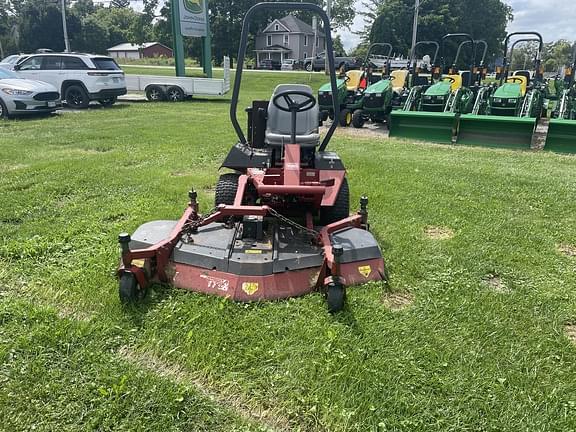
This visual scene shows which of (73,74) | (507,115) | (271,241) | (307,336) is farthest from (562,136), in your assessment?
(73,74)

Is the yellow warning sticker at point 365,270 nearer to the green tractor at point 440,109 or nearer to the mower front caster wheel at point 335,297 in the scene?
the mower front caster wheel at point 335,297

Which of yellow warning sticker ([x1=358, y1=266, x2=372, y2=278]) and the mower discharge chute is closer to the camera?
the mower discharge chute

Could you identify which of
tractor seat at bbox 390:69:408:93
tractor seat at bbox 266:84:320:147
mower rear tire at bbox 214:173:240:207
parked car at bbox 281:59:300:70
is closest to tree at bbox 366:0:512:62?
parked car at bbox 281:59:300:70

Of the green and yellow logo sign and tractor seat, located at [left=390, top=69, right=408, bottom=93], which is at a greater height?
the green and yellow logo sign

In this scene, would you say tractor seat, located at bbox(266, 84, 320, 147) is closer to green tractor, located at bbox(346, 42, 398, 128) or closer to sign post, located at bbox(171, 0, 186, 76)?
green tractor, located at bbox(346, 42, 398, 128)

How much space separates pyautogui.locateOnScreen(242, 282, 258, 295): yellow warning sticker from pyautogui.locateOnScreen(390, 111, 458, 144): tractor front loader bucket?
774 centimetres

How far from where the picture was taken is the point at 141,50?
6819 centimetres

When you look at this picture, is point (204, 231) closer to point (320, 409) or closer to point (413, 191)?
point (320, 409)

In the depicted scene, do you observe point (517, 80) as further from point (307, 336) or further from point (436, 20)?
point (436, 20)

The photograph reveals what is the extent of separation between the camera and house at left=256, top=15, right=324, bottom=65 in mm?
60022

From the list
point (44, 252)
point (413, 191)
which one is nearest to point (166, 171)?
point (44, 252)

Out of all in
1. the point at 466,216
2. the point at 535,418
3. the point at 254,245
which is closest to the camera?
the point at 535,418

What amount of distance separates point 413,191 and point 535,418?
3.83 m

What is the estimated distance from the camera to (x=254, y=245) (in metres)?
3.31
